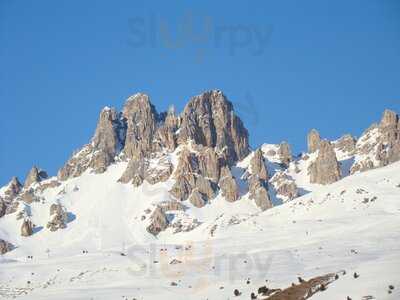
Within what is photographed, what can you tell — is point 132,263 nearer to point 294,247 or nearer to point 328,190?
point 294,247

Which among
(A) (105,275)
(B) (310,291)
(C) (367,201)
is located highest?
(C) (367,201)

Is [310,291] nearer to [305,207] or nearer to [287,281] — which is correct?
[287,281]

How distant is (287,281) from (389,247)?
79.3 ft

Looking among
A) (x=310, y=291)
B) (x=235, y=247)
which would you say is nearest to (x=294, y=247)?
(x=235, y=247)

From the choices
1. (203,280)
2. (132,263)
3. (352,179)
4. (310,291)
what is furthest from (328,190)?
(310,291)

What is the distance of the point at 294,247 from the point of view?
10894 centimetres

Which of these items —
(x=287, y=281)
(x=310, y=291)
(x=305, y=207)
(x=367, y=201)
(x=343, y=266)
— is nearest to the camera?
(x=310, y=291)

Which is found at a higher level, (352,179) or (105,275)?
(352,179)

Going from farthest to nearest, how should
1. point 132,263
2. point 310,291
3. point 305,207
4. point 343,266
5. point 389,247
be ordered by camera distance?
point 305,207, point 132,263, point 389,247, point 343,266, point 310,291

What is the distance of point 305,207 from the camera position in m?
163

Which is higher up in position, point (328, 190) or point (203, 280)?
point (328, 190)

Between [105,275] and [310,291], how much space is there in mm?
43630

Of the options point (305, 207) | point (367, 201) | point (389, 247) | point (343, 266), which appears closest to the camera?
point (343, 266)

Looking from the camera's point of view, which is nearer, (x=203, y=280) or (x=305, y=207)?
(x=203, y=280)
